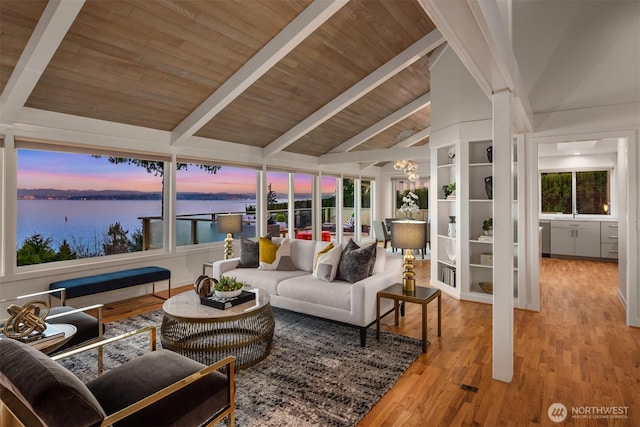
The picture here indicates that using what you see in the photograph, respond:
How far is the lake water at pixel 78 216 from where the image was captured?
410 cm

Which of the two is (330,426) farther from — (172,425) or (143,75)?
(143,75)

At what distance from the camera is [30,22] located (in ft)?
9.46

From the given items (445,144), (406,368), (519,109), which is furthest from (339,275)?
(445,144)

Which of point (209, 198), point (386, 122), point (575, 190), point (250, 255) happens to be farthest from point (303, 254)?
point (575, 190)

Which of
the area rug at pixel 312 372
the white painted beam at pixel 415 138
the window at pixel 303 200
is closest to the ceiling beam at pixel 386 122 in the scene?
the window at pixel 303 200

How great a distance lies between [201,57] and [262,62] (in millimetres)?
670

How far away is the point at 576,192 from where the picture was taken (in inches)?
306

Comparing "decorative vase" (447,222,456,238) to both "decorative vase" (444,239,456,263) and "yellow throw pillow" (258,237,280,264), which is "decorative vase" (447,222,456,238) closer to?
"decorative vase" (444,239,456,263)

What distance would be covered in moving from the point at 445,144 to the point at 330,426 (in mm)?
4139

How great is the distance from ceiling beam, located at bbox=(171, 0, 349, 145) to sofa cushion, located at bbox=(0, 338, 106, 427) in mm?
3546

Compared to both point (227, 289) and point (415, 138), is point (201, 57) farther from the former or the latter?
point (415, 138)

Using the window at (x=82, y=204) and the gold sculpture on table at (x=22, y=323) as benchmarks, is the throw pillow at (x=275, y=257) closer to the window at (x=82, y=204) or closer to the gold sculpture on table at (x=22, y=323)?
the window at (x=82, y=204)

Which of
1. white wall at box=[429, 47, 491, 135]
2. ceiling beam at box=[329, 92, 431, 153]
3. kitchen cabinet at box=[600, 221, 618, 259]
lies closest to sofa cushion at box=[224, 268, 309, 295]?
white wall at box=[429, 47, 491, 135]

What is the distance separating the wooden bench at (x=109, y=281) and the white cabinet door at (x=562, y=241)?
7.76 m
